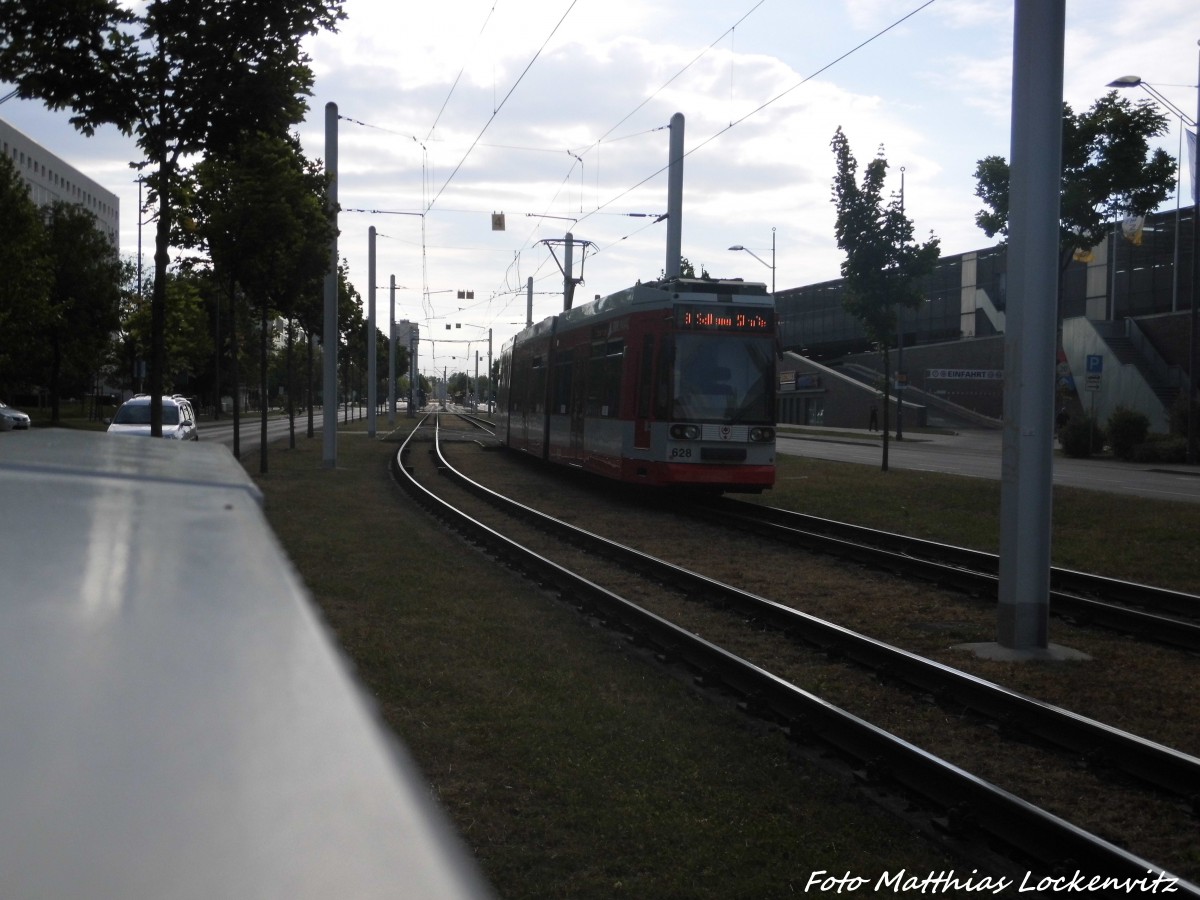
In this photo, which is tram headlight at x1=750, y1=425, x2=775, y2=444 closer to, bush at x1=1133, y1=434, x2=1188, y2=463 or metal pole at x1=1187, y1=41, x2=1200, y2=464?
metal pole at x1=1187, y1=41, x2=1200, y2=464

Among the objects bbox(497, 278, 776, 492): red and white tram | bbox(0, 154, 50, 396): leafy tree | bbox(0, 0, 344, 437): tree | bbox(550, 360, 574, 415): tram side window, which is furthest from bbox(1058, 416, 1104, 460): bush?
bbox(0, 154, 50, 396): leafy tree

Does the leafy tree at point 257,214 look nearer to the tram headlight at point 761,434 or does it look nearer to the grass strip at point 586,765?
the tram headlight at point 761,434

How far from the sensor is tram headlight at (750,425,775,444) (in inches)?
711

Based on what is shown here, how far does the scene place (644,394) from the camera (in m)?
18.2

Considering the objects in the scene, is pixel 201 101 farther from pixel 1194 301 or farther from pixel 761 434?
pixel 1194 301

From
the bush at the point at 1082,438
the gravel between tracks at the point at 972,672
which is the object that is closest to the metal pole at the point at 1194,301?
the bush at the point at 1082,438

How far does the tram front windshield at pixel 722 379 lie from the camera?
58.6 ft

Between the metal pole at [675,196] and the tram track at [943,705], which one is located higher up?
the metal pole at [675,196]

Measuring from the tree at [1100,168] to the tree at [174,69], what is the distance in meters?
15.8

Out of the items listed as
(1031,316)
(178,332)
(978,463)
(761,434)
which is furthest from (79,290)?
(1031,316)

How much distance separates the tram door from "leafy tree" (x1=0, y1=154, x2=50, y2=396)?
900 inches

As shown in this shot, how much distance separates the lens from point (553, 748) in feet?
19.7

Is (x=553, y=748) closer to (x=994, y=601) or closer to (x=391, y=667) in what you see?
(x=391, y=667)

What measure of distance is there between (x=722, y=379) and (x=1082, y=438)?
21.9m
